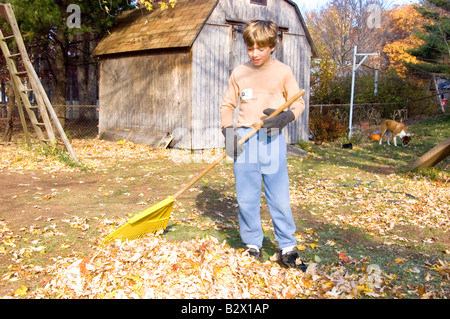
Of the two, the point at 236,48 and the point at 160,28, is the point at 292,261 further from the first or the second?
the point at 160,28

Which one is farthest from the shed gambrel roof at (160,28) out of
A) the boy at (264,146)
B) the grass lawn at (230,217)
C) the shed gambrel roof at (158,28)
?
the boy at (264,146)

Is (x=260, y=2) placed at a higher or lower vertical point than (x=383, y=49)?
lower

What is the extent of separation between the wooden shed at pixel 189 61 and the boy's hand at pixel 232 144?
8.14 meters

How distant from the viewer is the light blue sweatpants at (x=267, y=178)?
3945 millimetres

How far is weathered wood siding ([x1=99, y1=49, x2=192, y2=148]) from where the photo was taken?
12.3m

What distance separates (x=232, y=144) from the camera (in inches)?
154

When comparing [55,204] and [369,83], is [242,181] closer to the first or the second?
[55,204]

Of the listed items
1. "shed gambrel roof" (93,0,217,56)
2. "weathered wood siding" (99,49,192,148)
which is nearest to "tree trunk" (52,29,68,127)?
"shed gambrel roof" (93,0,217,56)

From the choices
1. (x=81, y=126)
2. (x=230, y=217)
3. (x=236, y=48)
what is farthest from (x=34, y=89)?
(x=81, y=126)

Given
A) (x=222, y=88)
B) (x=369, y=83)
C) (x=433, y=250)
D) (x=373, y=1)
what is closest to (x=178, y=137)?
(x=222, y=88)

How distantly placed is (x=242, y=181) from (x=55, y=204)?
3.54 m

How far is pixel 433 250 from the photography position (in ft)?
15.8

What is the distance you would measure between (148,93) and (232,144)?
10027mm

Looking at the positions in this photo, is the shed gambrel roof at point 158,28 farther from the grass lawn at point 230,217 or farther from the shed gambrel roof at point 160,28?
the grass lawn at point 230,217
